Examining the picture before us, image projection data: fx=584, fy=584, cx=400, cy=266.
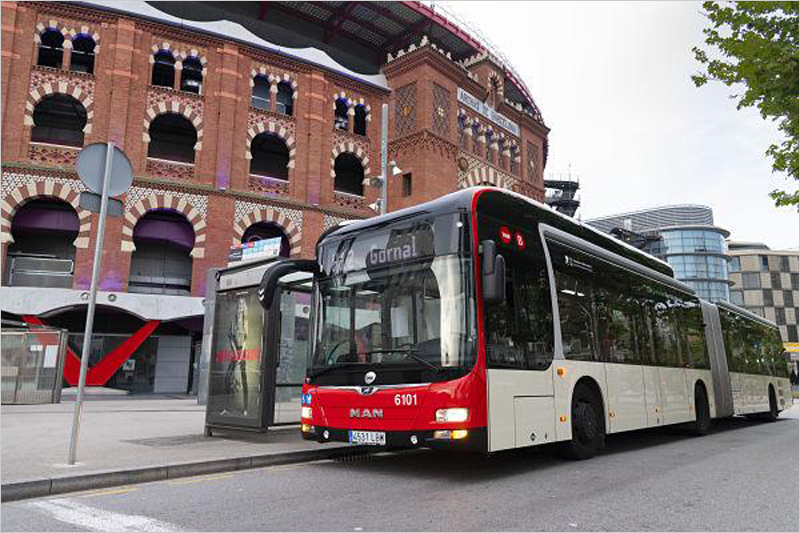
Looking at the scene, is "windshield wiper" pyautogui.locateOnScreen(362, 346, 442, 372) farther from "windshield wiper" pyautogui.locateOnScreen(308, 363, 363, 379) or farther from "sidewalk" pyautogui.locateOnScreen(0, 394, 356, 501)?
"sidewalk" pyautogui.locateOnScreen(0, 394, 356, 501)

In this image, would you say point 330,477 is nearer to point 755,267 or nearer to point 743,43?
point 743,43

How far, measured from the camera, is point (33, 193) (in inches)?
821

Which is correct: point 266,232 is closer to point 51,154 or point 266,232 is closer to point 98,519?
point 51,154

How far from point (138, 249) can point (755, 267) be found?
94074mm

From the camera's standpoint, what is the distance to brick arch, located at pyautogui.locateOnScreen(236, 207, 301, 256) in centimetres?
2369

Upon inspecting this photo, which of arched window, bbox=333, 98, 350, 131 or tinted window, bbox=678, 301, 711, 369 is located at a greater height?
arched window, bbox=333, 98, 350, 131

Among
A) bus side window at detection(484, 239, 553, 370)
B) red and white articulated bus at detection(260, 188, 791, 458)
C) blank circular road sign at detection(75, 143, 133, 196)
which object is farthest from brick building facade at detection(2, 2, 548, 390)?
bus side window at detection(484, 239, 553, 370)

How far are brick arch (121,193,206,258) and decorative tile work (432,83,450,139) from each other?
11.2 meters

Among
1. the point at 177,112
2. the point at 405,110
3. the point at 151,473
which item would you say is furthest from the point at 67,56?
the point at 151,473

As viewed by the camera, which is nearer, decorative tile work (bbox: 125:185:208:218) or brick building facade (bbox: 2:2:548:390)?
brick building facade (bbox: 2:2:548:390)

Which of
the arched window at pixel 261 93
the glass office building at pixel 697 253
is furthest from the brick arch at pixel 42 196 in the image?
the glass office building at pixel 697 253

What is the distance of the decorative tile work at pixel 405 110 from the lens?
88.6ft

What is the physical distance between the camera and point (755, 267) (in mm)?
90875

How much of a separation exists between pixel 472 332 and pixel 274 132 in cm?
2090
